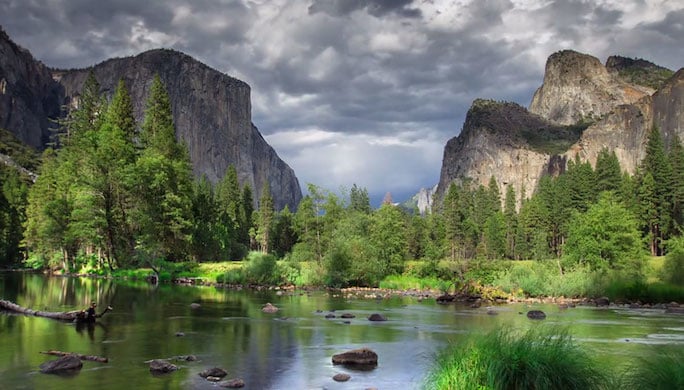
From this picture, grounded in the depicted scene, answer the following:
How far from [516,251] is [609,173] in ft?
69.7

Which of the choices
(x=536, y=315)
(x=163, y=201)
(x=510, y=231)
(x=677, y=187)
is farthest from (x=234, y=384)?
(x=510, y=231)

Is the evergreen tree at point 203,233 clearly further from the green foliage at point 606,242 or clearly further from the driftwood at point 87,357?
the driftwood at point 87,357

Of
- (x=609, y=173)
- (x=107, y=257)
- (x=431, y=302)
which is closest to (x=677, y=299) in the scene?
(x=431, y=302)

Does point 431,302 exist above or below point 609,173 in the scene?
below

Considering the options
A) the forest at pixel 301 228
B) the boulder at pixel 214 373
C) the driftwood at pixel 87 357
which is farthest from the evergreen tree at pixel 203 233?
the boulder at pixel 214 373

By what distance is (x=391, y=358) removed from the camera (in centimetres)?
1973

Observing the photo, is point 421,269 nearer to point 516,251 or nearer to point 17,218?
point 516,251

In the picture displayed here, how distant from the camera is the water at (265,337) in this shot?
16.0 metres

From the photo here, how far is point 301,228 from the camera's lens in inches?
3696

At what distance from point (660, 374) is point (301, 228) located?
84650 millimetres

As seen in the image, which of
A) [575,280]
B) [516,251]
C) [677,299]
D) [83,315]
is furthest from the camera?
[516,251]

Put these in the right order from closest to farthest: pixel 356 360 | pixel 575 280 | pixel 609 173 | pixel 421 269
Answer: pixel 356 360 < pixel 575 280 < pixel 421 269 < pixel 609 173

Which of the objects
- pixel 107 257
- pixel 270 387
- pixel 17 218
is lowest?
pixel 270 387

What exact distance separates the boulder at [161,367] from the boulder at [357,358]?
4978 mm
